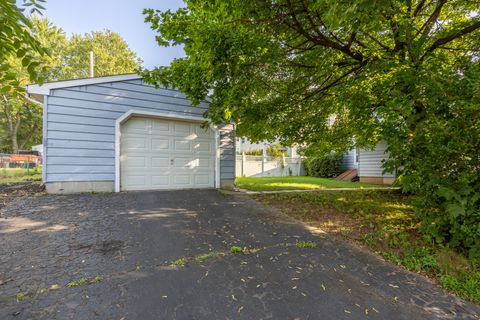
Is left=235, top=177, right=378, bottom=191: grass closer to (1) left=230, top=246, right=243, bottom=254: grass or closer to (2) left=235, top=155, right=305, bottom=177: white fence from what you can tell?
(2) left=235, top=155, right=305, bottom=177: white fence

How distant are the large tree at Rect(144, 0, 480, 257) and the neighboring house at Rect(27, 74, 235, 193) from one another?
2.13 meters

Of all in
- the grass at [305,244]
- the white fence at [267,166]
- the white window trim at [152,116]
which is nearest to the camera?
the grass at [305,244]

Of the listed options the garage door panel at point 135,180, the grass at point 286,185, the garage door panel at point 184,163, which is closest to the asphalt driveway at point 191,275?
the garage door panel at point 135,180

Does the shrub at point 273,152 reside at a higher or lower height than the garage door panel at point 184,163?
higher

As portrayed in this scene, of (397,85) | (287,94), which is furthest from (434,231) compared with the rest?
(287,94)

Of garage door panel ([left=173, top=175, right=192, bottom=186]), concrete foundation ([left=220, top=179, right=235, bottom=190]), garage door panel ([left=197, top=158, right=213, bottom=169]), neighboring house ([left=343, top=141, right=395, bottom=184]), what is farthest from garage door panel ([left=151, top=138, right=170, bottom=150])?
neighboring house ([left=343, top=141, right=395, bottom=184])

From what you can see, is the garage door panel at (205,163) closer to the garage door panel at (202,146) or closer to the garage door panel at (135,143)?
the garage door panel at (202,146)

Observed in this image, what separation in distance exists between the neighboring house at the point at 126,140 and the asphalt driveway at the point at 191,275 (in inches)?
81.7

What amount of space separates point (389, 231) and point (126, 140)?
657 centimetres

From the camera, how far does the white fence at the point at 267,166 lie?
14734 mm

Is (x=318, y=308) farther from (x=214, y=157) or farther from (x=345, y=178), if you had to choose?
(x=345, y=178)

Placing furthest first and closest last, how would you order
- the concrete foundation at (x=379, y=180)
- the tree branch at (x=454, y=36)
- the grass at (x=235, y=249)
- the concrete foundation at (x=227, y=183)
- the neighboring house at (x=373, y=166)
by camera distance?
the neighboring house at (x=373, y=166) < the concrete foundation at (x=379, y=180) < the concrete foundation at (x=227, y=183) < the tree branch at (x=454, y=36) < the grass at (x=235, y=249)

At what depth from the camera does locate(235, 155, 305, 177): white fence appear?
48.3ft

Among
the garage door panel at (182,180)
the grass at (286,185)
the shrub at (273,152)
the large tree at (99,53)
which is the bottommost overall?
the grass at (286,185)
